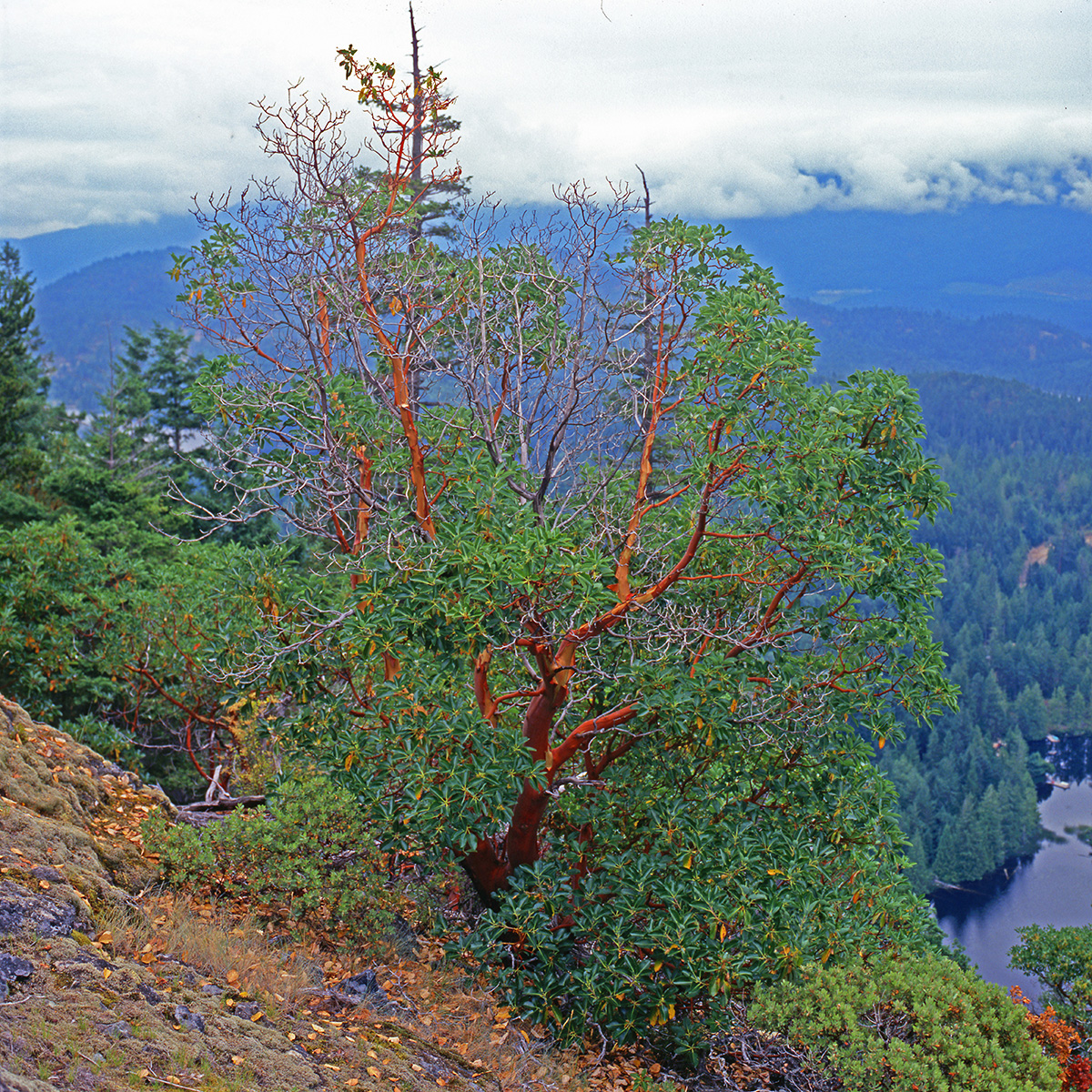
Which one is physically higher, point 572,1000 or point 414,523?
point 414,523

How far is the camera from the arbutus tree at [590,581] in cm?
820

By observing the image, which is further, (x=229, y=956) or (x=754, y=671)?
(x=754, y=671)

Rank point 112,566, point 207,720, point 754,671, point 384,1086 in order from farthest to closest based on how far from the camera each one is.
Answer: point 112,566 → point 207,720 → point 754,671 → point 384,1086

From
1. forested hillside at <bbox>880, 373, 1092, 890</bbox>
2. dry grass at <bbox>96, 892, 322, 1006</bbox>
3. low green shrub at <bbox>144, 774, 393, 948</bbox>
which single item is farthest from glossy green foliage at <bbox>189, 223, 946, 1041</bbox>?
forested hillside at <bbox>880, 373, 1092, 890</bbox>

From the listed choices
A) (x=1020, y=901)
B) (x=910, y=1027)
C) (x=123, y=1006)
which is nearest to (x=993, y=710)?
(x=1020, y=901)

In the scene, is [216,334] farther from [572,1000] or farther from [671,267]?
[572,1000]

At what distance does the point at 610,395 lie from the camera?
10.6 m

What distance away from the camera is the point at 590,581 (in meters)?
7.77

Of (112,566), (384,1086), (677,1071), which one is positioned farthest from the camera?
(112,566)

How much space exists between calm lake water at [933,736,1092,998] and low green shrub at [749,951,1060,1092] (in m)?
87.3

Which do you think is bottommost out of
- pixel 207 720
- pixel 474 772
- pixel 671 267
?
pixel 207 720

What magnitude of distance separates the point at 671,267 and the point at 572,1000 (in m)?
7.47

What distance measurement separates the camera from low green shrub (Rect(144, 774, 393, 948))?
8.96 m

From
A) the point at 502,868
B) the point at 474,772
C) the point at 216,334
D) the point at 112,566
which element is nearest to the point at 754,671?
the point at 474,772
